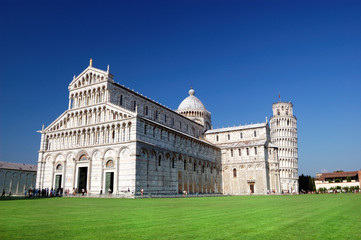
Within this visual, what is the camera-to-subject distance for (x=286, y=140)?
94062mm

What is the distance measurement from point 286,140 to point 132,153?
68871 millimetres

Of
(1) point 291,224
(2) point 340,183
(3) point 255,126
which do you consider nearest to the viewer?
(1) point 291,224

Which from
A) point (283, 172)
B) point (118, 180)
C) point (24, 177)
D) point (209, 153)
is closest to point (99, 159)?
point (118, 180)

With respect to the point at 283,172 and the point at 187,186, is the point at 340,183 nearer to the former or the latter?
the point at 283,172

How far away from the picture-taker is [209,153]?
6181 cm

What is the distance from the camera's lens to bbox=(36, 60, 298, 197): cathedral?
40.5 metres

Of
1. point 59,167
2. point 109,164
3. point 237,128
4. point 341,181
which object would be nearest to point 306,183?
point 341,181

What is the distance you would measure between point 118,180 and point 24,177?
121 ft

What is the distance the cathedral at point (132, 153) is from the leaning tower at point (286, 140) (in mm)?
29399

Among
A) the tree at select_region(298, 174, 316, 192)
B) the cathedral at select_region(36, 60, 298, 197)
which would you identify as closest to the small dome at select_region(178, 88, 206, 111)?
the cathedral at select_region(36, 60, 298, 197)

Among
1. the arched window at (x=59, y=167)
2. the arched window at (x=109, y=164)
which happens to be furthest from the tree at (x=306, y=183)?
the arched window at (x=59, y=167)

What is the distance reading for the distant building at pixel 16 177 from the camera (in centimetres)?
6034

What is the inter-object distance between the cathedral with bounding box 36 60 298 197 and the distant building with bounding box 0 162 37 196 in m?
17.9

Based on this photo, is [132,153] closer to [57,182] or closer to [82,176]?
[82,176]
